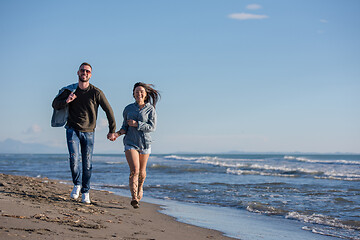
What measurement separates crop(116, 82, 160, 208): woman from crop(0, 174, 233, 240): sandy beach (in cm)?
57

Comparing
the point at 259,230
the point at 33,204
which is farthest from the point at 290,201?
the point at 33,204

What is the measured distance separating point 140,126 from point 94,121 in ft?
2.81

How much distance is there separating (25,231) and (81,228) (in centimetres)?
69

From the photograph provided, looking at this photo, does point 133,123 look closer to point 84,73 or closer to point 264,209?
point 84,73

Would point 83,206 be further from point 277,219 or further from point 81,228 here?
point 277,219

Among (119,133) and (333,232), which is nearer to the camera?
(119,133)

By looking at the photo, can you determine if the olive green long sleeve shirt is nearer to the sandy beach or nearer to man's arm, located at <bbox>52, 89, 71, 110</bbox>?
man's arm, located at <bbox>52, 89, 71, 110</bbox>

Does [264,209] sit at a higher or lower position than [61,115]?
lower

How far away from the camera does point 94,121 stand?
230 inches

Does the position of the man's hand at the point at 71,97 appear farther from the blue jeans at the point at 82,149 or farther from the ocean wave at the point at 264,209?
the ocean wave at the point at 264,209

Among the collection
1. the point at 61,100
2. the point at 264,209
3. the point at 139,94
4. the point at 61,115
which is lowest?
the point at 264,209

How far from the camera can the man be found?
5.67 m

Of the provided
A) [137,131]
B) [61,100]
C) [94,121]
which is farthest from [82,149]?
[137,131]

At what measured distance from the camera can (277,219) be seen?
7.07 metres
